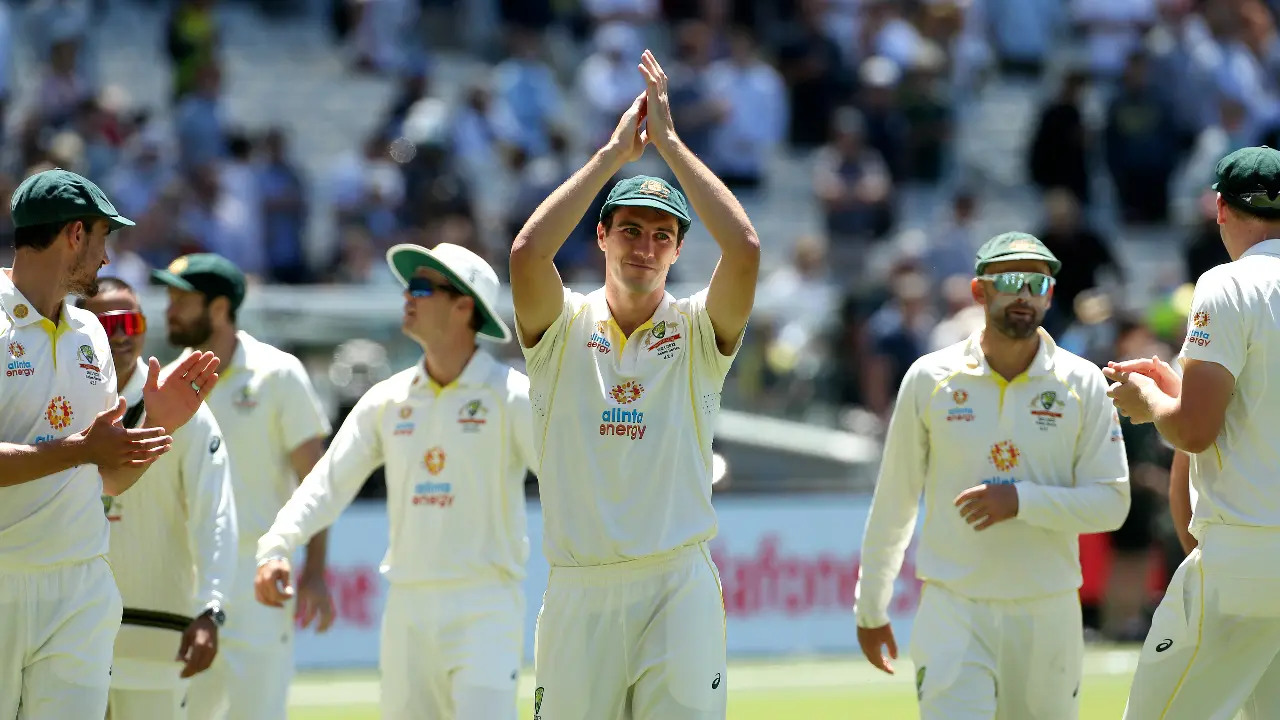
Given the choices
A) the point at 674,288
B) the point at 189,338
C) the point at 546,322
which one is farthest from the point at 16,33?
the point at 546,322

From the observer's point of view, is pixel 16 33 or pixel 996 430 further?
pixel 16 33

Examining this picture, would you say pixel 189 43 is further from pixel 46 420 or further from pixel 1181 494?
pixel 1181 494

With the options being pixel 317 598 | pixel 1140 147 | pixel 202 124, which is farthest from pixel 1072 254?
pixel 317 598

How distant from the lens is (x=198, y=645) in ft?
23.8

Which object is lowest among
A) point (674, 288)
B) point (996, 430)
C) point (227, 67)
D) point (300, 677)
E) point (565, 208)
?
point (300, 677)

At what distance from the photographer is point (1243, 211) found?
6.61 metres

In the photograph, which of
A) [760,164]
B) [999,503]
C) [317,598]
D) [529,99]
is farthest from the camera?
[760,164]

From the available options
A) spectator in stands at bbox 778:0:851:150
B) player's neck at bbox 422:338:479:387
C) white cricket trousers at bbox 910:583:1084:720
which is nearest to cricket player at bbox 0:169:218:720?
player's neck at bbox 422:338:479:387

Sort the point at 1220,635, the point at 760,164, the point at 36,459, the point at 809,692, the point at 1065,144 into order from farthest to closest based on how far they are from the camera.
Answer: the point at 760,164 → the point at 1065,144 → the point at 809,692 → the point at 1220,635 → the point at 36,459

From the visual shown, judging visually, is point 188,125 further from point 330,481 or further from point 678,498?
point 678,498

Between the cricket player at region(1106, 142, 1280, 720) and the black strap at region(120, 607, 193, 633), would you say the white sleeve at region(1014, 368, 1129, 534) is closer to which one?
the cricket player at region(1106, 142, 1280, 720)

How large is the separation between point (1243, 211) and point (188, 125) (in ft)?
43.0

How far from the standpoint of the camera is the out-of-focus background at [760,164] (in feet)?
45.6

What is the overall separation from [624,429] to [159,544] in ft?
8.81
